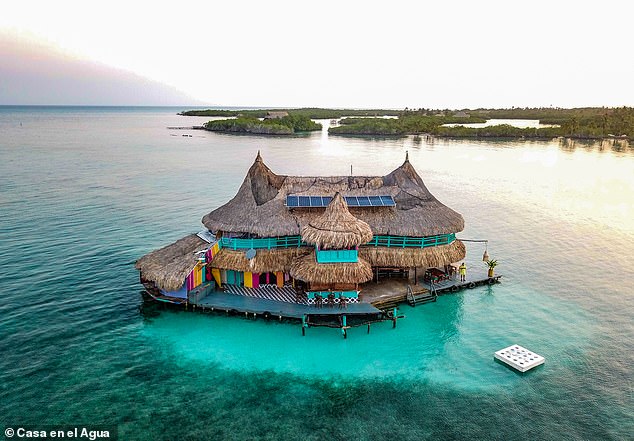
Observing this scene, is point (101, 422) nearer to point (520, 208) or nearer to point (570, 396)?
point (570, 396)

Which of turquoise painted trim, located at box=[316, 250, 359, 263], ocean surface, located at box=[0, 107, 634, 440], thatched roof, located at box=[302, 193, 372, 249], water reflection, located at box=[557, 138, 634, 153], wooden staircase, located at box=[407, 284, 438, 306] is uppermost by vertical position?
water reflection, located at box=[557, 138, 634, 153]

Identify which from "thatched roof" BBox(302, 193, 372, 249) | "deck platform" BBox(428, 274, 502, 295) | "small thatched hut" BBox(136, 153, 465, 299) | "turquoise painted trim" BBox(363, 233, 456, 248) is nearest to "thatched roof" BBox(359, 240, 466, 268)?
"small thatched hut" BBox(136, 153, 465, 299)

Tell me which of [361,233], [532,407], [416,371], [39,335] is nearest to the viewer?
[532,407]

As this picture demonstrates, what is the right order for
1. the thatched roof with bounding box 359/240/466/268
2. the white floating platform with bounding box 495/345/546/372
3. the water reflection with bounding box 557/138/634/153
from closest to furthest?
1. the white floating platform with bounding box 495/345/546/372
2. the thatched roof with bounding box 359/240/466/268
3. the water reflection with bounding box 557/138/634/153

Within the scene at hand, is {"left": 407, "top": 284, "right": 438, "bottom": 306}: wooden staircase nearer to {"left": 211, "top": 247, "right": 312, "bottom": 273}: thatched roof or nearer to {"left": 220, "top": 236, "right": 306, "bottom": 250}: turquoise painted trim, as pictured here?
{"left": 211, "top": 247, "right": 312, "bottom": 273}: thatched roof

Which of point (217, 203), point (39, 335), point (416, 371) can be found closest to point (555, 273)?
point (416, 371)

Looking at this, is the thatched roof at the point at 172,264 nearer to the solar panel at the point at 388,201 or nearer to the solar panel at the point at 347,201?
the solar panel at the point at 347,201
